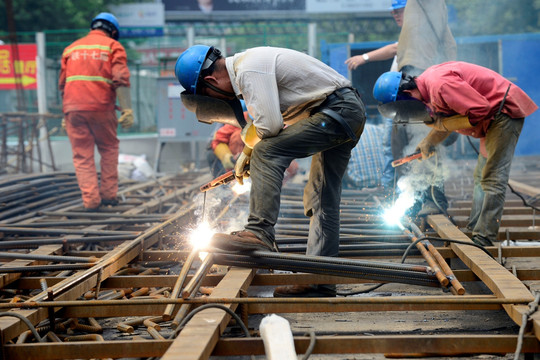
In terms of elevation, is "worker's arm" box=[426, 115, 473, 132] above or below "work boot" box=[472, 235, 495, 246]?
above

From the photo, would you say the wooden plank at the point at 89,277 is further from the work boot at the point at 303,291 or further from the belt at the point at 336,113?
the belt at the point at 336,113

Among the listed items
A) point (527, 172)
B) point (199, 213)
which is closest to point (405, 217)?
point (199, 213)

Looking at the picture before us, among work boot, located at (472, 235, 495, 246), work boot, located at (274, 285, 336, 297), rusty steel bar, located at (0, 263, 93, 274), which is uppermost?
work boot, located at (472, 235, 495, 246)

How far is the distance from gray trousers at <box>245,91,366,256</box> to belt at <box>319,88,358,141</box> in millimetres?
20

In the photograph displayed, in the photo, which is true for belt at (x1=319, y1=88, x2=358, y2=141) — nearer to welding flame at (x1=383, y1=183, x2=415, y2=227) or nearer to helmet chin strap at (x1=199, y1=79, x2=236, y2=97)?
helmet chin strap at (x1=199, y1=79, x2=236, y2=97)

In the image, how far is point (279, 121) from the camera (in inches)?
125

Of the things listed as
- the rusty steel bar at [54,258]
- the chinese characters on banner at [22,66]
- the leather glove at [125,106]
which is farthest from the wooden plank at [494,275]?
the chinese characters on banner at [22,66]

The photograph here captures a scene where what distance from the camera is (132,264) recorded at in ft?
13.5

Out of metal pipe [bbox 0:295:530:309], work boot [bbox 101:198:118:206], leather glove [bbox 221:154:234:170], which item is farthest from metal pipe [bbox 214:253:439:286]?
work boot [bbox 101:198:118:206]

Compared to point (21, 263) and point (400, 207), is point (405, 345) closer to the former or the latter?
point (21, 263)

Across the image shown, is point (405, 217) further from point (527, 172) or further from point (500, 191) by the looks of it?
point (527, 172)

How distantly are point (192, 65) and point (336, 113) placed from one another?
83 cm

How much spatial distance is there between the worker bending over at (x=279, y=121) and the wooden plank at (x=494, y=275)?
0.80 meters

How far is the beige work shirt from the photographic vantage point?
313 centimetres
